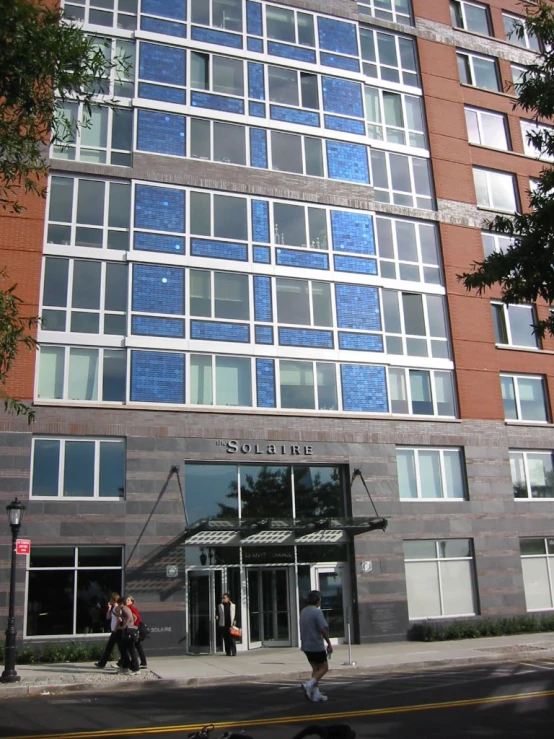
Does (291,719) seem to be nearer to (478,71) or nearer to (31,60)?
(31,60)

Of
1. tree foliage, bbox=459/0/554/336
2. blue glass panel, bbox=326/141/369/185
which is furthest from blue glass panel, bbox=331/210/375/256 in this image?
tree foliage, bbox=459/0/554/336

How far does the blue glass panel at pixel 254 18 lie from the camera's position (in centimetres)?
2703

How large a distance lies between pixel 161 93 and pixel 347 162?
693 centimetres

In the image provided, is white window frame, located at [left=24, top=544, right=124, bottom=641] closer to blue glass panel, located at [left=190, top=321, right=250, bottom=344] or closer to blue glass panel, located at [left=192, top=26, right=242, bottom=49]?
blue glass panel, located at [left=190, top=321, right=250, bottom=344]

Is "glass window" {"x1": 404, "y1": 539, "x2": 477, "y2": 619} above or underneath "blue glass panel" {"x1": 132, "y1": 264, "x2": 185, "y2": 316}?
underneath

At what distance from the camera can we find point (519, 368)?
2778 centimetres

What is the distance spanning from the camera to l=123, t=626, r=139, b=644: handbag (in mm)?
16609

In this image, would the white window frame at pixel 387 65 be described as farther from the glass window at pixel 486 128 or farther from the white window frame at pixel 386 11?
the glass window at pixel 486 128

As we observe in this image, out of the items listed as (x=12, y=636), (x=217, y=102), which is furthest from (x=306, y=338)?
(x=12, y=636)

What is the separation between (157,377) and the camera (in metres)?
22.4

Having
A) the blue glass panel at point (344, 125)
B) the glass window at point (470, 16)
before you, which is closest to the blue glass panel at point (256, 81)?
the blue glass panel at point (344, 125)

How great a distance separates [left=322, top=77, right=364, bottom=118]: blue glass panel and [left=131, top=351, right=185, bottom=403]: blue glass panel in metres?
11.4

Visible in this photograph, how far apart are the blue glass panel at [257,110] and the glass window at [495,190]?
9231mm

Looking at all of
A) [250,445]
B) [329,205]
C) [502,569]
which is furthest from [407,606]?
[329,205]
